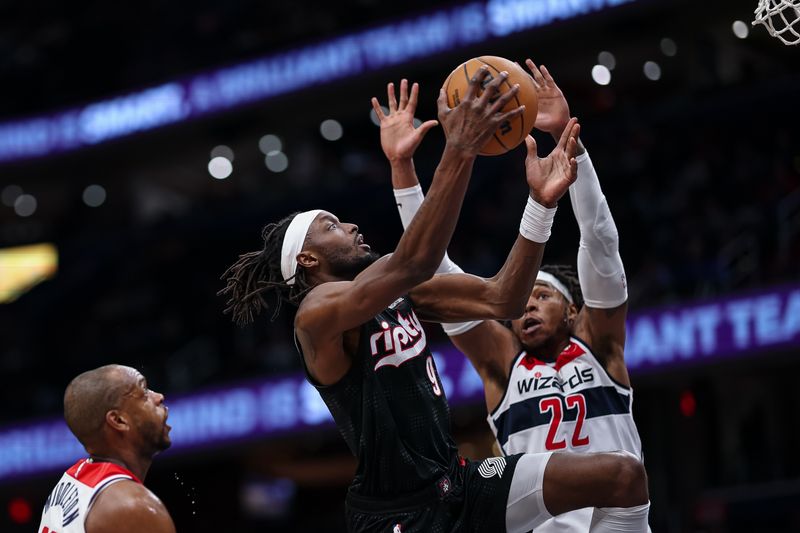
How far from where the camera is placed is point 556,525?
5406 mm

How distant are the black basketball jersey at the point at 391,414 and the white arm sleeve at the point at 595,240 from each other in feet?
3.63

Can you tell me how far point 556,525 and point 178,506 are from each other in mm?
12337

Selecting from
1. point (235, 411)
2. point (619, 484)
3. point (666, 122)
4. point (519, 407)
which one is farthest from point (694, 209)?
point (619, 484)

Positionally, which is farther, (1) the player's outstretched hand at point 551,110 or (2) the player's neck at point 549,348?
(2) the player's neck at point 549,348

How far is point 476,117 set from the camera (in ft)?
14.5

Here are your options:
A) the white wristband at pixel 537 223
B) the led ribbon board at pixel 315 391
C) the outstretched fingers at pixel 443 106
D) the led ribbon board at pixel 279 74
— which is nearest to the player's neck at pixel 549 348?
the white wristband at pixel 537 223

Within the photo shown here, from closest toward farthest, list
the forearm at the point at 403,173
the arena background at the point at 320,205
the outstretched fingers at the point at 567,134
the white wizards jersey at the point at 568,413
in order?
1. the outstretched fingers at the point at 567,134
2. the forearm at the point at 403,173
3. the white wizards jersey at the point at 568,413
4. the arena background at the point at 320,205

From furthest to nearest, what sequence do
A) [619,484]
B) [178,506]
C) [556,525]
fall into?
[178,506]
[556,525]
[619,484]

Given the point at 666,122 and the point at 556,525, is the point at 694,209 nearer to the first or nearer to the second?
the point at 666,122

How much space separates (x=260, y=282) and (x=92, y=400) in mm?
968

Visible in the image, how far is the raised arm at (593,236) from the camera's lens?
17.9 ft

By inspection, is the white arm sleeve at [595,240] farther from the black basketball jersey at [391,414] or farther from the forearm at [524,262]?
the black basketball jersey at [391,414]


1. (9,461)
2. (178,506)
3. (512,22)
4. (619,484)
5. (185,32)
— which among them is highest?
(185,32)

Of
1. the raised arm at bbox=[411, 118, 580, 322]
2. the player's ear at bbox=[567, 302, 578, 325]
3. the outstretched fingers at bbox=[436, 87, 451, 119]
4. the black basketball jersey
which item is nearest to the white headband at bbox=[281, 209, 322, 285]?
the black basketball jersey
